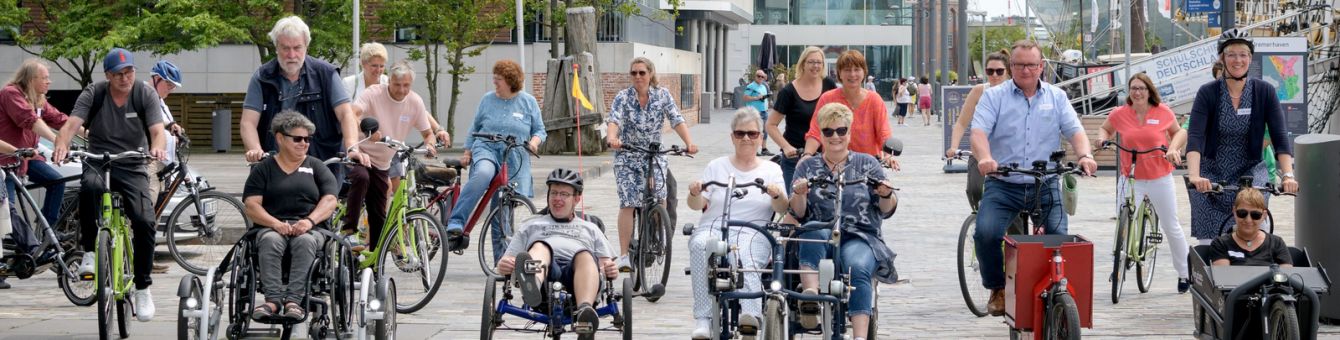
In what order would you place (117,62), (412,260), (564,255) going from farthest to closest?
(412,260) < (117,62) < (564,255)

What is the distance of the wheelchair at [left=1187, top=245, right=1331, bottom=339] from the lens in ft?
23.5

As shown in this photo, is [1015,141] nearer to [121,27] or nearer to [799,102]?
[799,102]

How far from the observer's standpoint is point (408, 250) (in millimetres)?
10039

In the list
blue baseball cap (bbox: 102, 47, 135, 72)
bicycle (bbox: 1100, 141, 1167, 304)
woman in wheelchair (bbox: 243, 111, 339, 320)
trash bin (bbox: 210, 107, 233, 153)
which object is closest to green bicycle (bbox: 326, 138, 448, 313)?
blue baseball cap (bbox: 102, 47, 135, 72)

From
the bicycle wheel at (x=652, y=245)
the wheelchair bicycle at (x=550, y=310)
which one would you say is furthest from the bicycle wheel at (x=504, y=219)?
the wheelchair bicycle at (x=550, y=310)

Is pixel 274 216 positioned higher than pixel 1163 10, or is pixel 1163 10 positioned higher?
pixel 1163 10

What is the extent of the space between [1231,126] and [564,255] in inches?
147

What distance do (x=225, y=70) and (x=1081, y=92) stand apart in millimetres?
17184

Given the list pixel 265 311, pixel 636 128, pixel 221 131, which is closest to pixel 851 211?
pixel 265 311

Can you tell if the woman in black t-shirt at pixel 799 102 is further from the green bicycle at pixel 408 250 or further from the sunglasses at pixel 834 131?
the sunglasses at pixel 834 131

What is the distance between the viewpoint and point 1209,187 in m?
8.81

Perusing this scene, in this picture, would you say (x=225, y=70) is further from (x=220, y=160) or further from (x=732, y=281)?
(x=732, y=281)

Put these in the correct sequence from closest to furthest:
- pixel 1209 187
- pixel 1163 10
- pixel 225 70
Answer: pixel 1209 187 → pixel 225 70 → pixel 1163 10

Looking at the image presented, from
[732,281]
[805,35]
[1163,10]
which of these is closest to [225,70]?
[1163,10]
